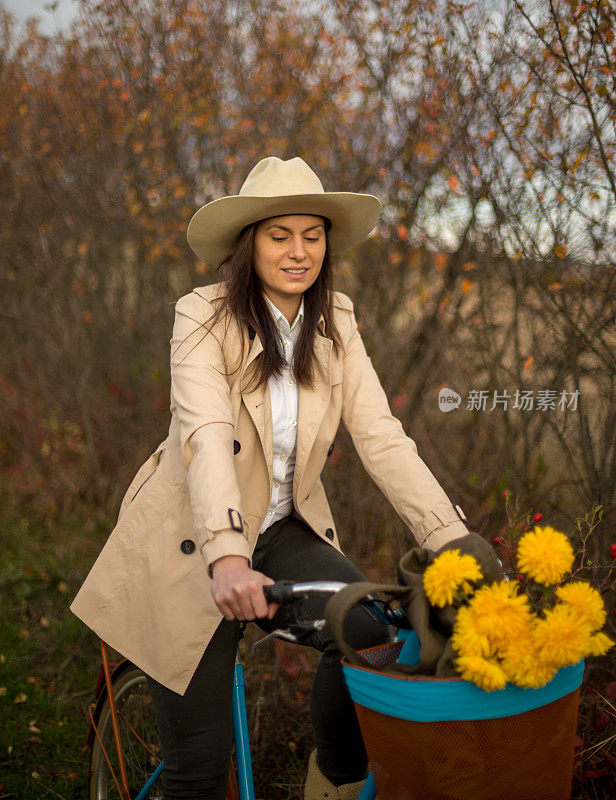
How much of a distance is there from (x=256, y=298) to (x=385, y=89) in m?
3.20

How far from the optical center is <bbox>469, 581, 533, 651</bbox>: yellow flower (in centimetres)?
144

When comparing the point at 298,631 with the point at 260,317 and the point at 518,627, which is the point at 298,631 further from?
the point at 260,317

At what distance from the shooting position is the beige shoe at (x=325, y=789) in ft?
7.32

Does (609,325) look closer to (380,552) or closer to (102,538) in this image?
(380,552)

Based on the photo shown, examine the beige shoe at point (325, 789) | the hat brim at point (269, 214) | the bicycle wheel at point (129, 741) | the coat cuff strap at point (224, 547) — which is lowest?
the bicycle wheel at point (129, 741)

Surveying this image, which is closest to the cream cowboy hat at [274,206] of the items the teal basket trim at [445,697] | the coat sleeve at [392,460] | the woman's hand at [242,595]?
the coat sleeve at [392,460]

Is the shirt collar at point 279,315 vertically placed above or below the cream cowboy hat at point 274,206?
below

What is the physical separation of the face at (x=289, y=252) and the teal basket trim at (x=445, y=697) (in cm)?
141

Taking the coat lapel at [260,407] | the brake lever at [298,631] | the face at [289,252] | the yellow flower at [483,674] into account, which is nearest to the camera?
the yellow flower at [483,674]

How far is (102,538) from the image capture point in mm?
6156

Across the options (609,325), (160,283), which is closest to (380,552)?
(609,325)

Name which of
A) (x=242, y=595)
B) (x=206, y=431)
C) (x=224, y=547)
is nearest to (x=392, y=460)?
(x=206, y=431)

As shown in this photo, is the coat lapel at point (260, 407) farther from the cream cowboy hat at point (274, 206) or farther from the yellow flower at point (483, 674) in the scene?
the yellow flower at point (483, 674)

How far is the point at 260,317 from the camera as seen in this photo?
8.62 ft
